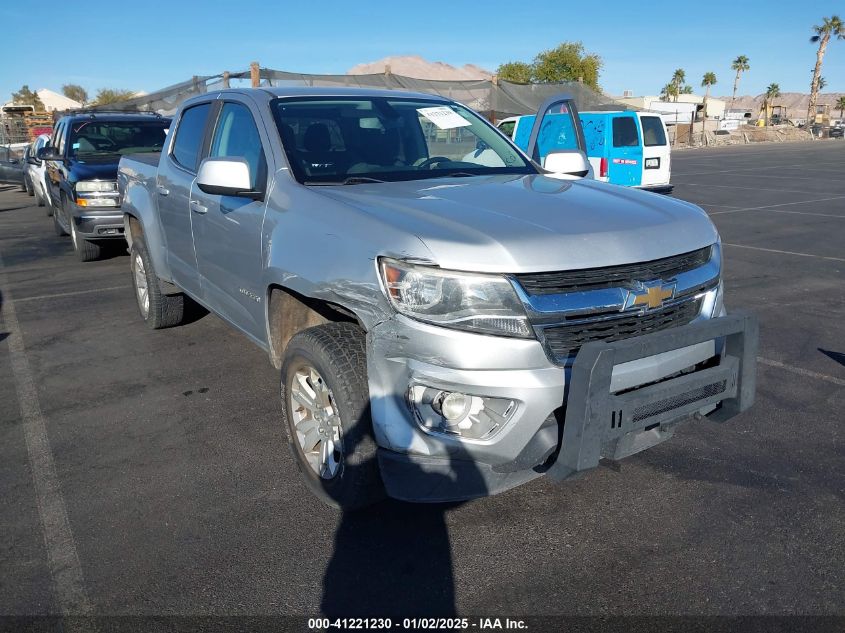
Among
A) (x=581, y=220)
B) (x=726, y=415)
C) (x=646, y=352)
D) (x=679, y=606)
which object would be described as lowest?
(x=679, y=606)

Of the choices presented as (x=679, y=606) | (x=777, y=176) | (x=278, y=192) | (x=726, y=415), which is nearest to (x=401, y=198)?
(x=278, y=192)

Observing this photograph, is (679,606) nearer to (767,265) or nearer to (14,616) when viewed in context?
(14,616)

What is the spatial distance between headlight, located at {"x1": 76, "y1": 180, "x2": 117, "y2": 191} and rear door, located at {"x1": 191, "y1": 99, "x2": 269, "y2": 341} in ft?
16.5

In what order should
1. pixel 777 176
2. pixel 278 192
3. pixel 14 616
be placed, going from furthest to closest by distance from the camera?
pixel 777 176 → pixel 278 192 → pixel 14 616

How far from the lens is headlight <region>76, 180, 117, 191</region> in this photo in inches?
344

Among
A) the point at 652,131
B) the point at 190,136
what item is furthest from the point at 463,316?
the point at 652,131

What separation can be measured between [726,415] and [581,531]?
80cm

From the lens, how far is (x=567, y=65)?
66062 millimetres

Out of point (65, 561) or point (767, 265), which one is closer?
point (65, 561)

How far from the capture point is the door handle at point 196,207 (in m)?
4.28

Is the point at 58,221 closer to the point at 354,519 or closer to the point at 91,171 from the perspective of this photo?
the point at 91,171

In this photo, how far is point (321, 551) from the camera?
299cm

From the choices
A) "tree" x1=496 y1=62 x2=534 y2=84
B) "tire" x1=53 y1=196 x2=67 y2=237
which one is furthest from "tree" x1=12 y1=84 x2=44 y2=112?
"tire" x1=53 y1=196 x2=67 y2=237

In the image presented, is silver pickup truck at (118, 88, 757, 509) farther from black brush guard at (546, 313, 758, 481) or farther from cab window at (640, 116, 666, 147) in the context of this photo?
cab window at (640, 116, 666, 147)
